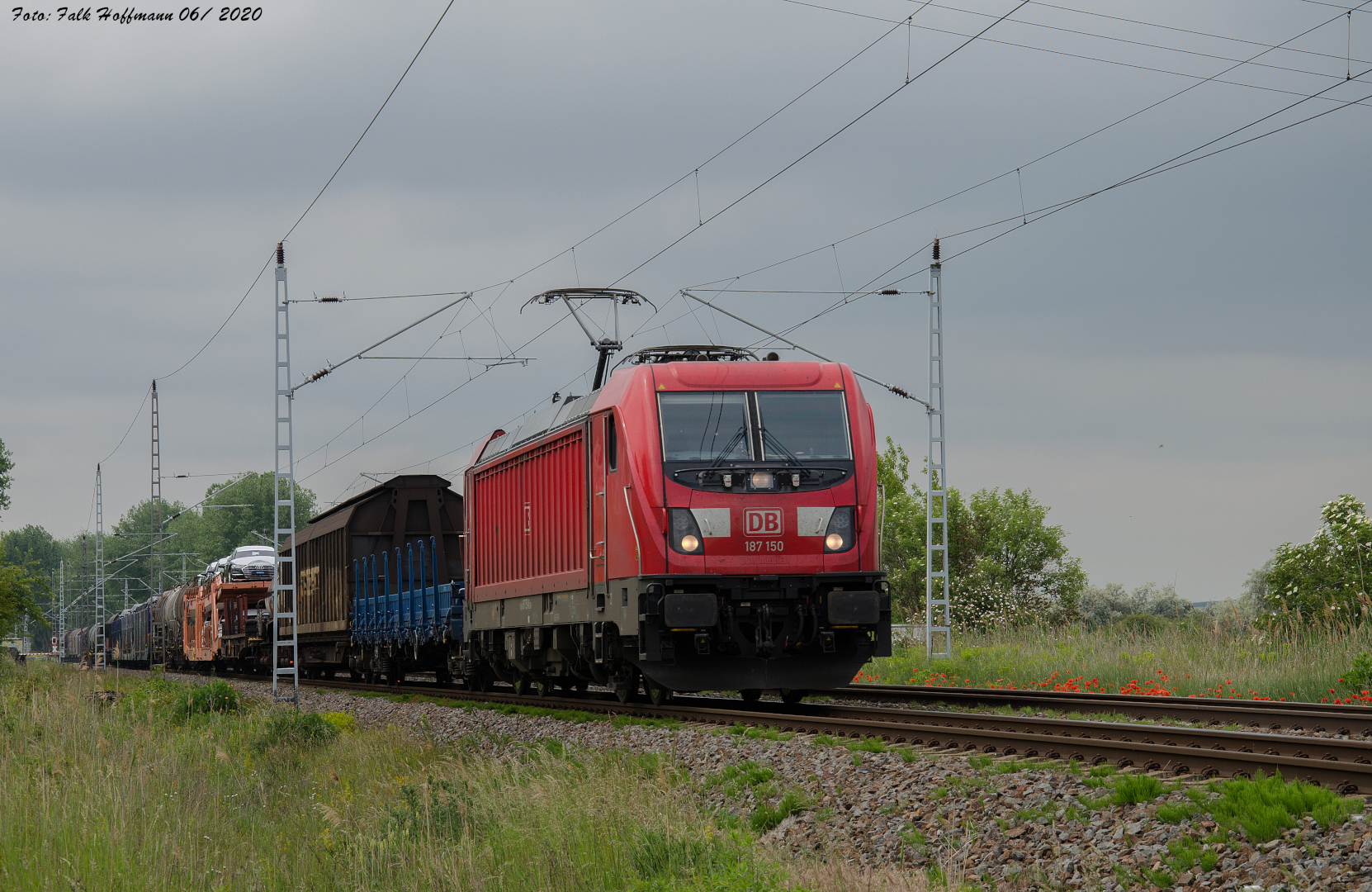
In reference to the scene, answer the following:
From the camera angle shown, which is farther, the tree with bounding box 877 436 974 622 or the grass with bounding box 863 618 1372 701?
the tree with bounding box 877 436 974 622

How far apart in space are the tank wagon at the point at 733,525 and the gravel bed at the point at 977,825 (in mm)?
2107

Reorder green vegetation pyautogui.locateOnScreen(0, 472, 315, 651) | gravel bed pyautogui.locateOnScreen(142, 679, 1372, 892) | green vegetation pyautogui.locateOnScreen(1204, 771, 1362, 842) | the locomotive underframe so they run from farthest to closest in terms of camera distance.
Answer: green vegetation pyautogui.locateOnScreen(0, 472, 315, 651)
the locomotive underframe
green vegetation pyautogui.locateOnScreen(1204, 771, 1362, 842)
gravel bed pyautogui.locateOnScreen(142, 679, 1372, 892)

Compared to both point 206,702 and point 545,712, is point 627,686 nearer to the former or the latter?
point 545,712

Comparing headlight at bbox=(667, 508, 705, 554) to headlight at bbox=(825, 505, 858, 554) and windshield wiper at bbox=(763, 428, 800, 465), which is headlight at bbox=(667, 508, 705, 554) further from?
headlight at bbox=(825, 505, 858, 554)

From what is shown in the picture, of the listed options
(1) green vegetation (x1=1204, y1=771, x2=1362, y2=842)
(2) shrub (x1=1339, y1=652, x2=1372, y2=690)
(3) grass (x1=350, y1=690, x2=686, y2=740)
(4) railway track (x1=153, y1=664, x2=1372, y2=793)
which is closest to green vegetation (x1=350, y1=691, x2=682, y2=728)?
(3) grass (x1=350, y1=690, x2=686, y2=740)

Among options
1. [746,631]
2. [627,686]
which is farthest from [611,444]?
[627,686]

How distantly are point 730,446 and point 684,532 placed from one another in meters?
1.16

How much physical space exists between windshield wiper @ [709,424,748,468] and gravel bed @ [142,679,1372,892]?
333cm

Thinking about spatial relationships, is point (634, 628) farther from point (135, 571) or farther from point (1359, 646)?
point (135, 571)

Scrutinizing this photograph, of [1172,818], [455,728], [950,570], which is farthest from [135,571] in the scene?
[1172,818]

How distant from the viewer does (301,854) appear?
8.78 m

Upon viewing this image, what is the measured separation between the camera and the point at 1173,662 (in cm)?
1834

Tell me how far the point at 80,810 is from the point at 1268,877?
24.4ft

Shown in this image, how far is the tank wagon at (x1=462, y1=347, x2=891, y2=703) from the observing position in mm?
13953
